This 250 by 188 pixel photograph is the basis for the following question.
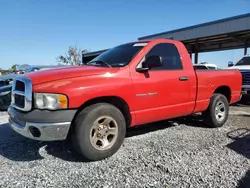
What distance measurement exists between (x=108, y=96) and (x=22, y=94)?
1.24m

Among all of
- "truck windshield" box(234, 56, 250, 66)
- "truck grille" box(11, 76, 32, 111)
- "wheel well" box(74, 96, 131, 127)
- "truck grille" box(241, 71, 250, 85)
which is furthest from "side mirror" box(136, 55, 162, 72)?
"truck windshield" box(234, 56, 250, 66)

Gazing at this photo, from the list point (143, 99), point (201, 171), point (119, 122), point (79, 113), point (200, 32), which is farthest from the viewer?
point (200, 32)

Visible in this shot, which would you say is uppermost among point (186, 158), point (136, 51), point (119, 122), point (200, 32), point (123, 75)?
point (200, 32)

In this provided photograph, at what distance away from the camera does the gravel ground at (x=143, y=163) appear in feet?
8.89

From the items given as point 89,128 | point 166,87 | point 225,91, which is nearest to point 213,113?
point 225,91

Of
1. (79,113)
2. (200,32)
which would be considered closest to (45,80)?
(79,113)

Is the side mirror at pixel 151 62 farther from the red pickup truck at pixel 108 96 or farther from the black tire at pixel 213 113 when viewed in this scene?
the black tire at pixel 213 113

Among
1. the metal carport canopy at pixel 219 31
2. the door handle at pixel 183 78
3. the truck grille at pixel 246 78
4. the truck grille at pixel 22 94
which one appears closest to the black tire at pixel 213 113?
the door handle at pixel 183 78

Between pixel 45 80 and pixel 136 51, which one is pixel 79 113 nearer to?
pixel 45 80

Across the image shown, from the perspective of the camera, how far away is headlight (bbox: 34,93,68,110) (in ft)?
9.68

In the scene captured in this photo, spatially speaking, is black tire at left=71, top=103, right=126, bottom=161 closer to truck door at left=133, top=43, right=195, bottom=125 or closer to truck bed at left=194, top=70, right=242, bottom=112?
truck door at left=133, top=43, right=195, bottom=125

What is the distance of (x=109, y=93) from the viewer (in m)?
3.31

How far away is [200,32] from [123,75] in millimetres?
16666

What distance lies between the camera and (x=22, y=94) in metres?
3.18
